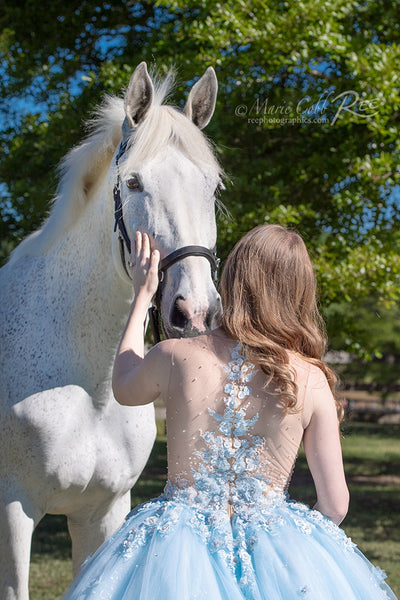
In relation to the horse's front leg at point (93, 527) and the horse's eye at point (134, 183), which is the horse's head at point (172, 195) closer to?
the horse's eye at point (134, 183)

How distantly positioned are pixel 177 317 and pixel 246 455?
23.1 inches

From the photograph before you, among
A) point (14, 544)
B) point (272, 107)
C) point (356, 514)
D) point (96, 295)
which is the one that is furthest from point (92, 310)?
point (356, 514)

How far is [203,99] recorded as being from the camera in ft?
9.19

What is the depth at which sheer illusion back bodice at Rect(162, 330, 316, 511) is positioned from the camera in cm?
172

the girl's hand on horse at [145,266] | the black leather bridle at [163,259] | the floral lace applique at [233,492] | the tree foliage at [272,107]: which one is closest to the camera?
the floral lace applique at [233,492]

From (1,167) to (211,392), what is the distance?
17.3ft

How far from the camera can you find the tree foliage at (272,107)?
5113mm

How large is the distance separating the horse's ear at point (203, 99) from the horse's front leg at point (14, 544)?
5.77 feet

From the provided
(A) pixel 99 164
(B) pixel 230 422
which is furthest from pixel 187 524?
(A) pixel 99 164

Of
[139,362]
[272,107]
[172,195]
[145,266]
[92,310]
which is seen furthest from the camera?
[272,107]

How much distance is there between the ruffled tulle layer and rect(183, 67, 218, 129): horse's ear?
5.70 ft

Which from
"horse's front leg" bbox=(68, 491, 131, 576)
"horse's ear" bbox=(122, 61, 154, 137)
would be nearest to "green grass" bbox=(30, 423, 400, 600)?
"horse's front leg" bbox=(68, 491, 131, 576)

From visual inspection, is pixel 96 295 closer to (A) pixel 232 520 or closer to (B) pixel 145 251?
(B) pixel 145 251

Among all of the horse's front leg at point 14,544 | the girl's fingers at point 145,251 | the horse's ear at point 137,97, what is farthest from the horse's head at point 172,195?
the horse's front leg at point 14,544
